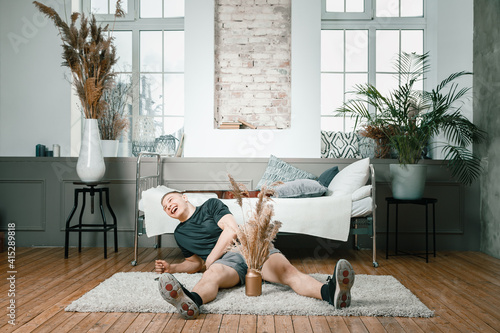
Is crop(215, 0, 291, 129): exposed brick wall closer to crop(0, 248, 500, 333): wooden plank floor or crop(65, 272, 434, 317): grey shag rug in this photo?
crop(0, 248, 500, 333): wooden plank floor

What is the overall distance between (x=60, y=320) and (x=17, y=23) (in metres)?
4.02

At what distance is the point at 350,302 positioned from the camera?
7.13ft

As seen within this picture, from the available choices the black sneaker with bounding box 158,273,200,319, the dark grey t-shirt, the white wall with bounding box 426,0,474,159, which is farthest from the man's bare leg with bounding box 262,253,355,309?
the white wall with bounding box 426,0,474,159

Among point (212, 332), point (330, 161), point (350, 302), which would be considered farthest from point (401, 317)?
point (330, 161)

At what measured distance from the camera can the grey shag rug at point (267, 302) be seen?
83.7 inches

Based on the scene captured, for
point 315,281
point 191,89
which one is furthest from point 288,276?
point 191,89

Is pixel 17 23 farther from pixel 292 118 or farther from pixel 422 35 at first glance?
pixel 422 35

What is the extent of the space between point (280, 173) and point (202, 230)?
57.6 inches

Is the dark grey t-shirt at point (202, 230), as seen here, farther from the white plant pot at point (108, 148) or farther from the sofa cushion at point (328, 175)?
the white plant pot at point (108, 148)

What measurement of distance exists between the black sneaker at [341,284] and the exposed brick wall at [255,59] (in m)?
3.20

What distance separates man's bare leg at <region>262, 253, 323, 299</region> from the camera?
90.0 inches

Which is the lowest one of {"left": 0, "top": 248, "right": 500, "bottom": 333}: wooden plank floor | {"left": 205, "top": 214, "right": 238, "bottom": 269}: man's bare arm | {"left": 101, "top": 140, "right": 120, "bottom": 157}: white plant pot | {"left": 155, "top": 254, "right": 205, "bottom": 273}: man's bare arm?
{"left": 0, "top": 248, "right": 500, "bottom": 333}: wooden plank floor

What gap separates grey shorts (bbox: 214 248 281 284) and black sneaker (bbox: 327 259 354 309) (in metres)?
0.44

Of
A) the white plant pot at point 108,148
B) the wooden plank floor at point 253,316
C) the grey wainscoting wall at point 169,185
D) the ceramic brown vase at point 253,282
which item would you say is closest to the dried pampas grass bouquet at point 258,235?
the ceramic brown vase at point 253,282
